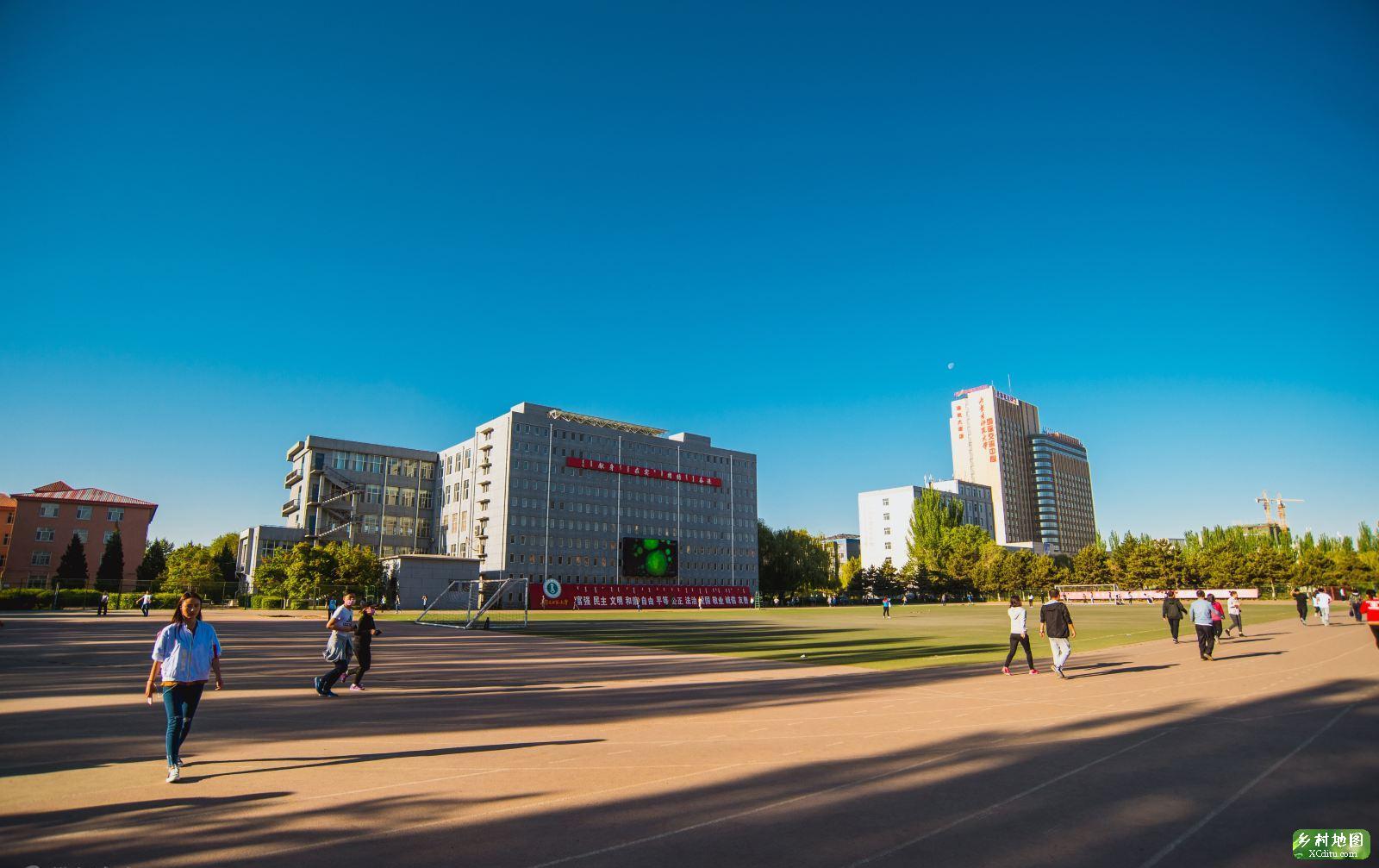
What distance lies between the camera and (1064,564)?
15938 cm

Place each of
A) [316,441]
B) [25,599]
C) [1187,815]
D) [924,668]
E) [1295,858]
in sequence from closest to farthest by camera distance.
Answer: [1295,858]
[1187,815]
[924,668]
[25,599]
[316,441]

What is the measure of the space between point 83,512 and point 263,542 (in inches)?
1244

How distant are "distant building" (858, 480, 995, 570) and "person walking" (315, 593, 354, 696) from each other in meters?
153

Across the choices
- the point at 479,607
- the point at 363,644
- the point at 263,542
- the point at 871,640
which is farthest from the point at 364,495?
the point at 363,644

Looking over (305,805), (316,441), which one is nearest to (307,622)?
(305,805)

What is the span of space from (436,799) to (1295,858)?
7788 millimetres

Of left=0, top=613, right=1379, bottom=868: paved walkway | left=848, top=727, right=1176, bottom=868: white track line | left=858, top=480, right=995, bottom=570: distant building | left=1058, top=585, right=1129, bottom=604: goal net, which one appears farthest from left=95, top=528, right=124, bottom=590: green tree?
left=858, top=480, right=995, bottom=570: distant building

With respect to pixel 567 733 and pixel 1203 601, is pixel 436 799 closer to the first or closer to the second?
pixel 567 733

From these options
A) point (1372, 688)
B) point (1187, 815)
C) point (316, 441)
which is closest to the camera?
point (1187, 815)

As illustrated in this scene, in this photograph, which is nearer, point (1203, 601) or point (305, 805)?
point (305, 805)

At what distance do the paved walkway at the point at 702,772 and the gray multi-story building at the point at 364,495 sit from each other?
87024 millimetres

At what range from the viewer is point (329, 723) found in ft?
37.8

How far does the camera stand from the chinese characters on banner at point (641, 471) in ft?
370

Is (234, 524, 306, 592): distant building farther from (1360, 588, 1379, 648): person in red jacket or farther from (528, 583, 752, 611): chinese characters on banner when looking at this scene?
(1360, 588, 1379, 648): person in red jacket
